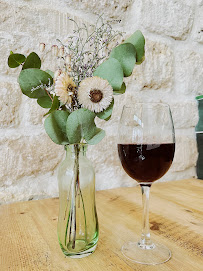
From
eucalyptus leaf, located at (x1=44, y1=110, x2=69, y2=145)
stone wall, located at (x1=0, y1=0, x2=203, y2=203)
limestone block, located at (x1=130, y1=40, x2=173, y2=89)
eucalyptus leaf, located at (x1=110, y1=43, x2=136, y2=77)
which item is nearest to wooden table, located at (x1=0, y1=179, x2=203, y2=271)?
stone wall, located at (x1=0, y1=0, x2=203, y2=203)

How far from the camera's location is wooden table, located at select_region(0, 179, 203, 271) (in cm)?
46

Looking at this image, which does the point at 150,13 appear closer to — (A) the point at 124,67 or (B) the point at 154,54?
(B) the point at 154,54

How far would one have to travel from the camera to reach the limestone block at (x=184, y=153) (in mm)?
1226

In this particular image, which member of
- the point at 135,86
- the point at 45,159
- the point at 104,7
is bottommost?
the point at 45,159

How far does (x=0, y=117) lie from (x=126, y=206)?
0.50m

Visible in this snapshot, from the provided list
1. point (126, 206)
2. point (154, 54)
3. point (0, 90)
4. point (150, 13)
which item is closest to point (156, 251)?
point (126, 206)

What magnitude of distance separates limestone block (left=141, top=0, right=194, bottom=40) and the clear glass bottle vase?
33.9 inches

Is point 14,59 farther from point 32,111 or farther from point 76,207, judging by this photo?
point 32,111

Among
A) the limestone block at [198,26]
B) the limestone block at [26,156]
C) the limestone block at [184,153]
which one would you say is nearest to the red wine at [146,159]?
the limestone block at [26,156]

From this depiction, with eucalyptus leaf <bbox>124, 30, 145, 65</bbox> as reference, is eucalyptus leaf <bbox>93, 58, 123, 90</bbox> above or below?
below

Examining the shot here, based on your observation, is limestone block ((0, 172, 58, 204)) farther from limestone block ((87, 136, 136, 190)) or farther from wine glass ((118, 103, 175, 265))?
wine glass ((118, 103, 175, 265))

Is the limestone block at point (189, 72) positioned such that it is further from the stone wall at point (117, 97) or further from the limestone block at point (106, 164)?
the limestone block at point (106, 164)

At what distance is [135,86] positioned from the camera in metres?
1.11

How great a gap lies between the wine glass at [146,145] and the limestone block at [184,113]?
0.76m
